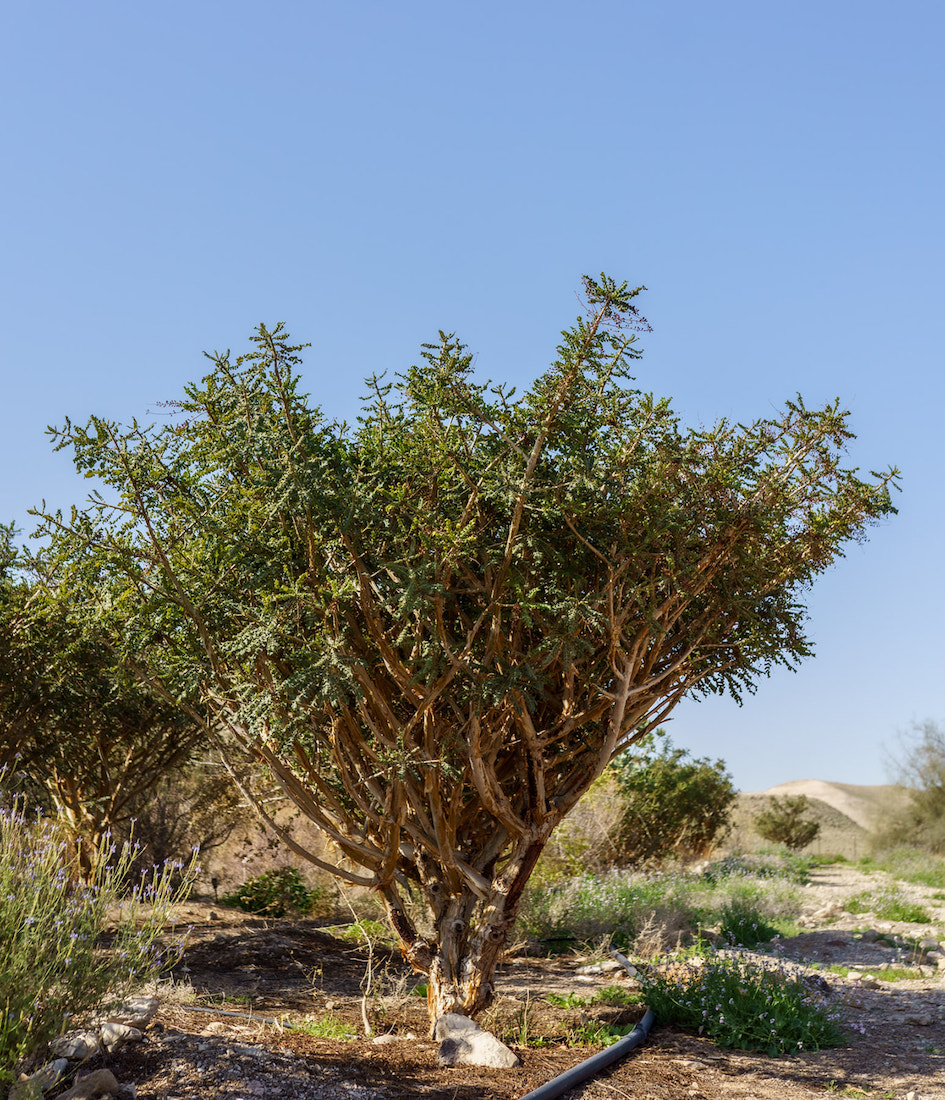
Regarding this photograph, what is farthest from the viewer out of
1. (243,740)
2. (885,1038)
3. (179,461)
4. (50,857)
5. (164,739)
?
(164,739)

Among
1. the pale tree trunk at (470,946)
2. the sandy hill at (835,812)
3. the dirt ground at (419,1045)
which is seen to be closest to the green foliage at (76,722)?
the dirt ground at (419,1045)

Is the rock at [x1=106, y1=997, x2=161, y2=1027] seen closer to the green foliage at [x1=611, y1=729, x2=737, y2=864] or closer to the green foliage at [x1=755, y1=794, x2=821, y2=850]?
the green foliage at [x1=611, y1=729, x2=737, y2=864]

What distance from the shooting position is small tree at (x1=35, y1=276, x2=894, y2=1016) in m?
4.94

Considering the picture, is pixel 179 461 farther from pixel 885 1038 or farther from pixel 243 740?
pixel 885 1038

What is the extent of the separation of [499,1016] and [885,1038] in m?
3.08

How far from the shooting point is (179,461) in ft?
18.4

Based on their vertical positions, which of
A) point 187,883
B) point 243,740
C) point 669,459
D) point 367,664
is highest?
point 669,459

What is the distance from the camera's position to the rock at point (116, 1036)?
4508 millimetres

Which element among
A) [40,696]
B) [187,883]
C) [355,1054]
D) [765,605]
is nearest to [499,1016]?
[355,1054]

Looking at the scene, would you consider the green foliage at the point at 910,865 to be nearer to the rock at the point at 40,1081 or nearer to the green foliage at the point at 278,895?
the green foliage at the point at 278,895

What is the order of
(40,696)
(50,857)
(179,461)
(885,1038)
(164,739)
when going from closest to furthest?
(50,857)
(179,461)
(885,1038)
(40,696)
(164,739)

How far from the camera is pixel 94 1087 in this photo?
397cm

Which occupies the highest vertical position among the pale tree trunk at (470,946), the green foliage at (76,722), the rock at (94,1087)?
the green foliage at (76,722)

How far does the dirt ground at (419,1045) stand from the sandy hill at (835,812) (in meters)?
17.1
